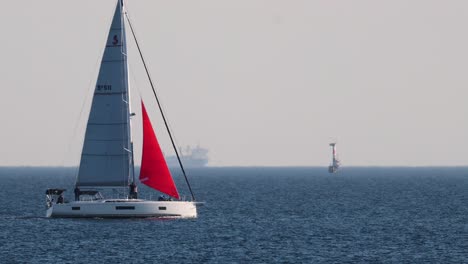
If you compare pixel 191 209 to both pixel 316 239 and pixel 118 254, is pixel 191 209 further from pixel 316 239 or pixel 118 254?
pixel 118 254

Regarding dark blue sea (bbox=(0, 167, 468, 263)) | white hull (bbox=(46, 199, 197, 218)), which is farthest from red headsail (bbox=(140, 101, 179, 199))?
dark blue sea (bbox=(0, 167, 468, 263))

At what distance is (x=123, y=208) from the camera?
72.8 m

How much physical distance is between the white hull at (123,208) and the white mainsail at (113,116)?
1.94 m

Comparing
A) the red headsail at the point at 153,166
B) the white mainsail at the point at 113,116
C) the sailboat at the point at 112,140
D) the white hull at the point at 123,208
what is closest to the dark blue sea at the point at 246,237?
the white hull at the point at 123,208

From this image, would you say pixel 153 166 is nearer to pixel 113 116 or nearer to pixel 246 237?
pixel 113 116

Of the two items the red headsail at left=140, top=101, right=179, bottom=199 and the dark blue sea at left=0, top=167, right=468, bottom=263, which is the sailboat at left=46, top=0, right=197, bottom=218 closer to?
the red headsail at left=140, top=101, right=179, bottom=199

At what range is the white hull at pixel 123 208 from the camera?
72.8 m

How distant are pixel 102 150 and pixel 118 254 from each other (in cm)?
1764

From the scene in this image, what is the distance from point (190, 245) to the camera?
2466 inches

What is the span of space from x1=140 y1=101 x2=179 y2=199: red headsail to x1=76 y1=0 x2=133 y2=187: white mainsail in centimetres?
147

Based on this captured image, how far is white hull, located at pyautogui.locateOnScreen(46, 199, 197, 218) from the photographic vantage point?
7275 cm

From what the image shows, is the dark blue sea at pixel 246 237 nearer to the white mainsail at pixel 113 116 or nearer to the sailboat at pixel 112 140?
the sailboat at pixel 112 140

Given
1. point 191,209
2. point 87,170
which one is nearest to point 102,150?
point 87,170

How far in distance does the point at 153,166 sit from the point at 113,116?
14.8 ft
